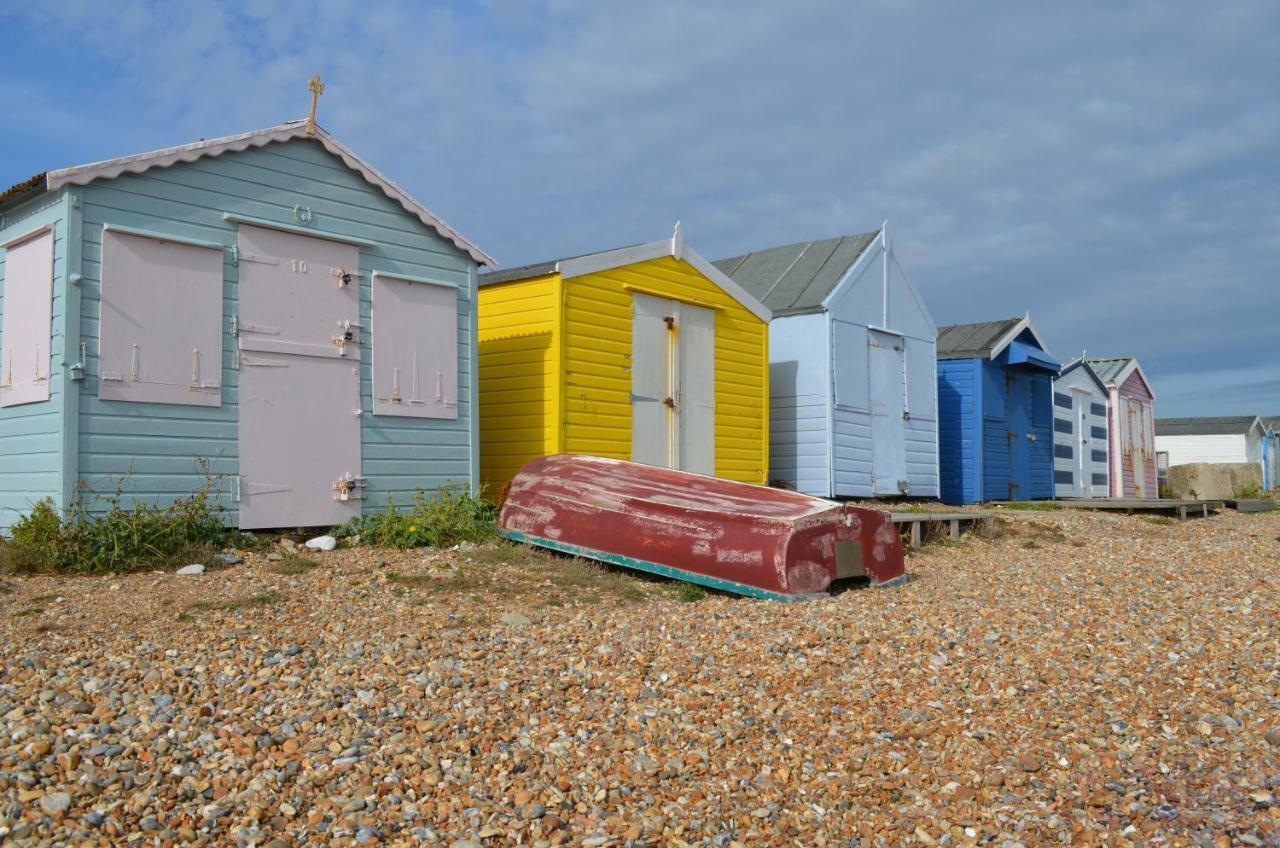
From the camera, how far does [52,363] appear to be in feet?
28.8

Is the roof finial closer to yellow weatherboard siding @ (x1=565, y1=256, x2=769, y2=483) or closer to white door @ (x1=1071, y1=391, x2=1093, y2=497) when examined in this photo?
yellow weatherboard siding @ (x1=565, y1=256, x2=769, y2=483)

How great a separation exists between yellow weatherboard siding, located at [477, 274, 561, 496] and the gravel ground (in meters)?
4.15

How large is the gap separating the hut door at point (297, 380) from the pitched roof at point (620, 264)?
232 cm

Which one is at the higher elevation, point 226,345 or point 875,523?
point 226,345

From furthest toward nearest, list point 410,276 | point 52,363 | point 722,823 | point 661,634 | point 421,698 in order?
point 410,276 < point 52,363 < point 661,634 < point 421,698 < point 722,823

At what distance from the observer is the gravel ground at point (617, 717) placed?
13.6 feet

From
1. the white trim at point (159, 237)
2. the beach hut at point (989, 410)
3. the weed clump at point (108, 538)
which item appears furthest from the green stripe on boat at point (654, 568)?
the beach hut at point (989, 410)

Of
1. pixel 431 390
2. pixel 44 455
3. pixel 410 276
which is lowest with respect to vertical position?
pixel 44 455

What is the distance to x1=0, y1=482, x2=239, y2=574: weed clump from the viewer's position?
8.19 metres

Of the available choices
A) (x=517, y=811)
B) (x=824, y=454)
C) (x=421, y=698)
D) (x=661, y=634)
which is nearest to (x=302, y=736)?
(x=421, y=698)

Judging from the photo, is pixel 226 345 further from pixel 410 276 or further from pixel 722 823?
pixel 722 823

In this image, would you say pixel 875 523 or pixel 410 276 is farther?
pixel 410 276

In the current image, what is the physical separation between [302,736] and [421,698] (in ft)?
2.29

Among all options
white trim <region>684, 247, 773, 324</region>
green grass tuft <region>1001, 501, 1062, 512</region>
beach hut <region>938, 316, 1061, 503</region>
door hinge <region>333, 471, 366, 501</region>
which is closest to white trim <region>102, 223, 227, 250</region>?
door hinge <region>333, 471, 366, 501</region>
